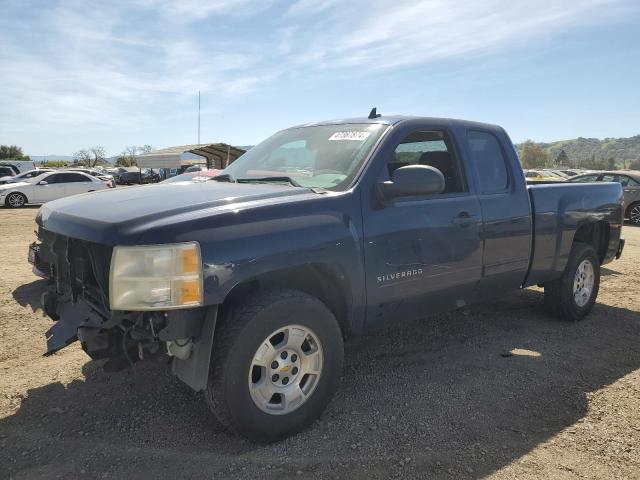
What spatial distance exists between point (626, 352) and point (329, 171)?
320 centimetres

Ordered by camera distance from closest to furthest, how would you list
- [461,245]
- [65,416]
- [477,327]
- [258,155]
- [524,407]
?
[65,416] → [524,407] → [461,245] → [258,155] → [477,327]

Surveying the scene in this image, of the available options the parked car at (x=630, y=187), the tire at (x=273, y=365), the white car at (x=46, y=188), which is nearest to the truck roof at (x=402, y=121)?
the tire at (x=273, y=365)

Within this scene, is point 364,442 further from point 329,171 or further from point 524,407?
point 329,171

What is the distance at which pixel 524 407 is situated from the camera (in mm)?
3494

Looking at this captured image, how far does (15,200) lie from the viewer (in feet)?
64.3

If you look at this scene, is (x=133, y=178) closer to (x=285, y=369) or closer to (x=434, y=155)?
(x=434, y=155)

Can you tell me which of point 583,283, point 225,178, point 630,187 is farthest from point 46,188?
point 630,187

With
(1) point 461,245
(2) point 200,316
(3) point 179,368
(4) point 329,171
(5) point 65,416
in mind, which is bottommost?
(5) point 65,416

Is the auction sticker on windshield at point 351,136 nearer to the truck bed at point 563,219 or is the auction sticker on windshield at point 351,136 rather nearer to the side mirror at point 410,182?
the side mirror at point 410,182

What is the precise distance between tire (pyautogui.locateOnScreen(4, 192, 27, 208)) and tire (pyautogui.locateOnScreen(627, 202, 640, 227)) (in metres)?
21.2

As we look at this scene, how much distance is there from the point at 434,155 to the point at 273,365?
92.0 inches

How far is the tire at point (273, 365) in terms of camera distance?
2.73 meters

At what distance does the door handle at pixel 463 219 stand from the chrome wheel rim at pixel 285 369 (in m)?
A: 1.50

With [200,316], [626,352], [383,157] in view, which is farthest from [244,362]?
[626,352]
